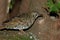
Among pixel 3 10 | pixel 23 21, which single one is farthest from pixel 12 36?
pixel 3 10

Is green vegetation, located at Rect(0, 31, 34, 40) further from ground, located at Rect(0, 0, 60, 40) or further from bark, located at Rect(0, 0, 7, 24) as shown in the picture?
bark, located at Rect(0, 0, 7, 24)

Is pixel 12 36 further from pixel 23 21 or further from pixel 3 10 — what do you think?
pixel 3 10

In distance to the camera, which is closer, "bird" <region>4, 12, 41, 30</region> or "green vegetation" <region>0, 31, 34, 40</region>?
"green vegetation" <region>0, 31, 34, 40</region>

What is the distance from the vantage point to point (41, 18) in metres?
4.30

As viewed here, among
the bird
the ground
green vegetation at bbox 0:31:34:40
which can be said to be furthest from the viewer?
the bird

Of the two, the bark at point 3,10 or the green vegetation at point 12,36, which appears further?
the bark at point 3,10

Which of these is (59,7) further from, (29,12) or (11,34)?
(11,34)

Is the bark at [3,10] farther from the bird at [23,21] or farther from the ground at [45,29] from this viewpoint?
the ground at [45,29]

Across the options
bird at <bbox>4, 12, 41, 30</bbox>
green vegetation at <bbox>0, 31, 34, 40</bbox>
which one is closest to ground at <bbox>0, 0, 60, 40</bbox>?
green vegetation at <bbox>0, 31, 34, 40</bbox>

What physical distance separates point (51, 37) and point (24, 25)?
612 mm

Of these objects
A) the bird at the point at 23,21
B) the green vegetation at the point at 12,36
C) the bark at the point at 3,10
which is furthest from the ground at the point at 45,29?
the bark at the point at 3,10

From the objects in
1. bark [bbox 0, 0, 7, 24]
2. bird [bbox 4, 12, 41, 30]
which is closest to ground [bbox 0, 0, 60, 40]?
bird [bbox 4, 12, 41, 30]

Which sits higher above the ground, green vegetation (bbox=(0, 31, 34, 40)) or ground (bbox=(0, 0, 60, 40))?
ground (bbox=(0, 0, 60, 40))

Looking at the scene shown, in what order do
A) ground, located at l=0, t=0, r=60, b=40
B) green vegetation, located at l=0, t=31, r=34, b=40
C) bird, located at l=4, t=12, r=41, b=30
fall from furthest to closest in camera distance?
bird, located at l=4, t=12, r=41, b=30 → ground, located at l=0, t=0, r=60, b=40 → green vegetation, located at l=0, t=31, r=34, b=40
